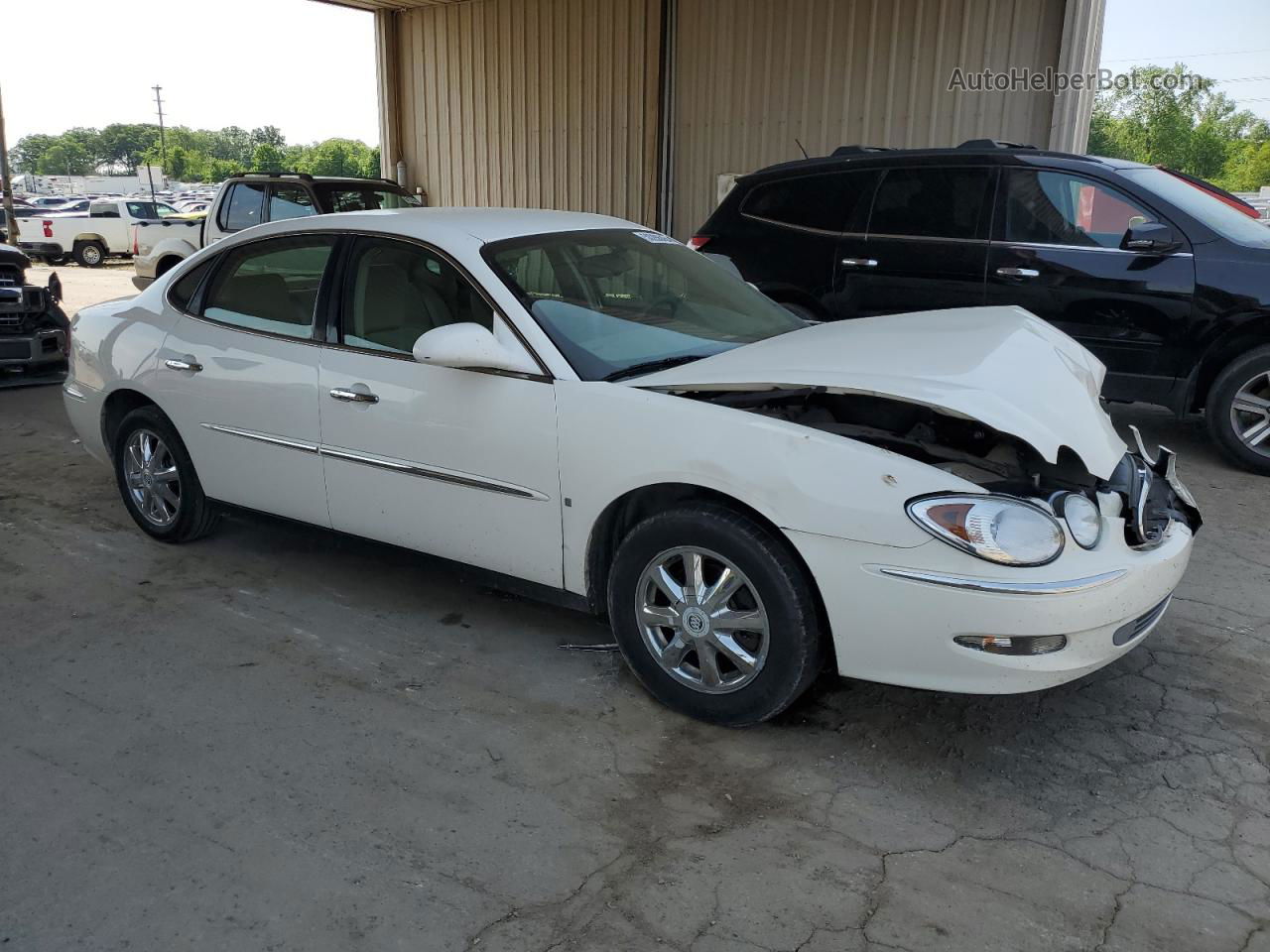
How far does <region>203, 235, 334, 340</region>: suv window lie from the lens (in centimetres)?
430

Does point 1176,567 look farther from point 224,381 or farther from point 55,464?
point 55,464

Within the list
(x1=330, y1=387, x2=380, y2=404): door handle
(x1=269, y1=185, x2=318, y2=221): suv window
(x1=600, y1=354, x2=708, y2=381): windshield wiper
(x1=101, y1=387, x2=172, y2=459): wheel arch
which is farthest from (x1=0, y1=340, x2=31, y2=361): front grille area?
(x1=600, y1=354, x2=708, y2=381): windshield wiper

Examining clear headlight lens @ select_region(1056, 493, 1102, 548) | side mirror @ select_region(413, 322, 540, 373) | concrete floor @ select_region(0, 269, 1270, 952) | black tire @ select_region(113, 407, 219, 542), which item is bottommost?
concrete floor @ select_region(0, 269, 1270, 952)

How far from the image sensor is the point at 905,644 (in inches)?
115

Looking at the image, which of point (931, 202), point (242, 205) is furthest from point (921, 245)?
point (242, 205)

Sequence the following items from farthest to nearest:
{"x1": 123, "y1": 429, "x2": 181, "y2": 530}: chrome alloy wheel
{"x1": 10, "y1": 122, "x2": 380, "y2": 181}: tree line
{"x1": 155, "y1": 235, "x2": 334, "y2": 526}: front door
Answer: {"x1": 10, "y1": 122, "x2": 380, "y2": 181}: tree line → {"x1": 123, "y1": 429, "x2": 181, "y2": 530}: chrome alloy wheel → {"x1": 155, "y1": 235, "x2": 334, "y2": 526}: front door

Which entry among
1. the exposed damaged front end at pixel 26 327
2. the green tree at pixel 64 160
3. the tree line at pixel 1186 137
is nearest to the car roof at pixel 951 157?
the exposed damaged front end at pixel 26 327

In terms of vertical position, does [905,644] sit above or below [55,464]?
above

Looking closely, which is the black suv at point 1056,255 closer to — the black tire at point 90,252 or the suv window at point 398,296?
the suv window at point 398,296

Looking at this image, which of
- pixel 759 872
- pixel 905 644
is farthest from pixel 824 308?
pixel 759 872

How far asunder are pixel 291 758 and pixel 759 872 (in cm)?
150

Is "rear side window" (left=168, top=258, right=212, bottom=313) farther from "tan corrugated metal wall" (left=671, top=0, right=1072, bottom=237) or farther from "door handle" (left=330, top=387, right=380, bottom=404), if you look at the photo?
"tan corrugated metal wall" (left=671, top=0, right=1072, bottom=237)

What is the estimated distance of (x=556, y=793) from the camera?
9.95 ft

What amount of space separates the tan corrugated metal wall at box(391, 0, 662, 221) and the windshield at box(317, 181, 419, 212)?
9.14 feet
